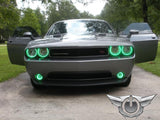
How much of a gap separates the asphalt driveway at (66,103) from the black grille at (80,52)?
66cm

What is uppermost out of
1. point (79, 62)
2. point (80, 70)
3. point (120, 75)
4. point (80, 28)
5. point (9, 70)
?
point (80, 28)

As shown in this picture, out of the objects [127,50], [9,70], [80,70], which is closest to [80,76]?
[80,70]

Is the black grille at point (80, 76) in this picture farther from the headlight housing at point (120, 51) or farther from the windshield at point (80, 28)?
the windshield at point (80, 28)

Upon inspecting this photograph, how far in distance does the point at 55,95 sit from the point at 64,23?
7.02 ft

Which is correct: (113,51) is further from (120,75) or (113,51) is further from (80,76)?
→ (80,76)

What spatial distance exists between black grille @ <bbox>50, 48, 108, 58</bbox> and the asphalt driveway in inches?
26.1

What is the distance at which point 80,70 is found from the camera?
122 inches

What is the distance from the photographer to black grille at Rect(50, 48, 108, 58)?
3201 millimetres

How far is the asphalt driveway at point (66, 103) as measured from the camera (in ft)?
8.06

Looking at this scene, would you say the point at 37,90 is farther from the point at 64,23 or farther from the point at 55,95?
the point at 64,23

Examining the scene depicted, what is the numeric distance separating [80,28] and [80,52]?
1.44 meters

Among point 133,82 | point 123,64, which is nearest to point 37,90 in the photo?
point 123,64

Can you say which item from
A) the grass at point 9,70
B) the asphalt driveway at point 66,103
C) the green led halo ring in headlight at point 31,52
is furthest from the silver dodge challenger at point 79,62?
the grass at point 9,70

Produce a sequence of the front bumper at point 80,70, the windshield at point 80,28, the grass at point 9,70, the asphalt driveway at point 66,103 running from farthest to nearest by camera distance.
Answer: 1. the grass at point 9,70
2. the windshield at point 80,28
3. the front bumper at point 80,70
4. the asphalt driveway at point 66,103
